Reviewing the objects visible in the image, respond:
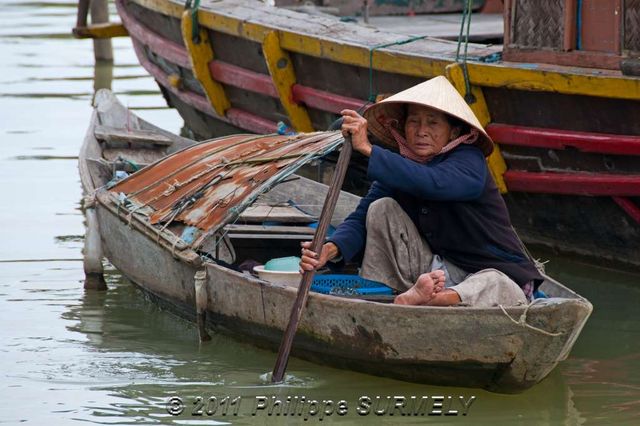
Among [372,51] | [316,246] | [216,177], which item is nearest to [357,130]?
[316,246]

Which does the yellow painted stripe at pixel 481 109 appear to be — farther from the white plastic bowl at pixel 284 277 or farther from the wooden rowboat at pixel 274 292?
the white plastic bowl at pixel 284 277

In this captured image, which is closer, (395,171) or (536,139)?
(395,171)

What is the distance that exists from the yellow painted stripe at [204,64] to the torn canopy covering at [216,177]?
2535 millimetres

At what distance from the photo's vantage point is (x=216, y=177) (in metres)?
6.86

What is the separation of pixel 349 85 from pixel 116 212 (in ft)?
6.63

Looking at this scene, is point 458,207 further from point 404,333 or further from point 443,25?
point 443,25

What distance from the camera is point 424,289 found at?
5.46 meters

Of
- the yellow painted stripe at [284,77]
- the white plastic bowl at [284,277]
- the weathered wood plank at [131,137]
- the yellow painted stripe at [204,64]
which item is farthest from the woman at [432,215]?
the yellow painted stripe at [204,64]

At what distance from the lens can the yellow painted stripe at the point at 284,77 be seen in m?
8.90

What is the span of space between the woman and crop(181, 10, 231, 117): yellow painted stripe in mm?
4189

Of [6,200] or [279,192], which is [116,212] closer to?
[279,192]

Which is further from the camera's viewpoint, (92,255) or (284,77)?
(284,77)

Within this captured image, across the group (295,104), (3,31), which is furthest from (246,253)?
(3,31)

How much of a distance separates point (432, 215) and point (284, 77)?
11.4 feet
